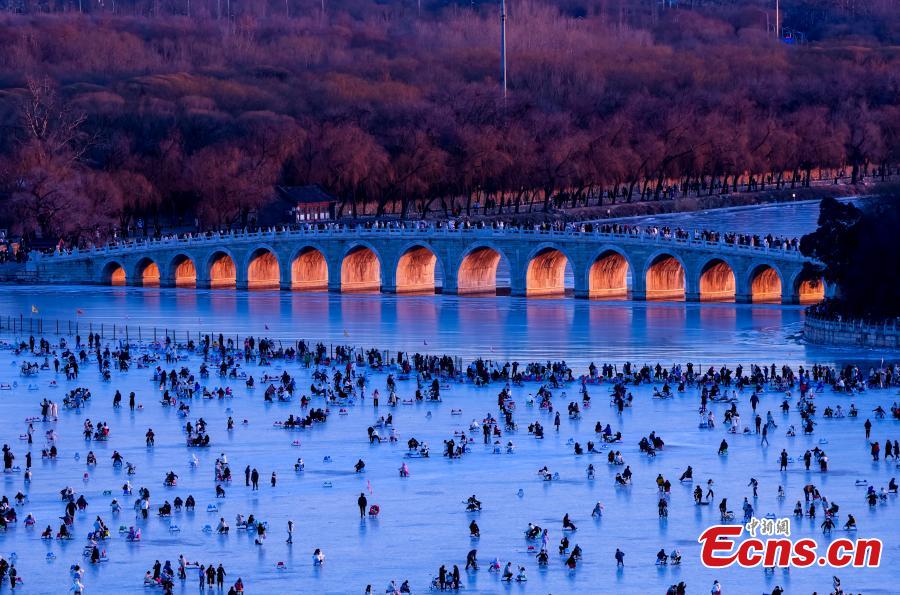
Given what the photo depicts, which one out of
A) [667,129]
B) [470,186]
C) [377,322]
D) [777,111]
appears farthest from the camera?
[777,111]

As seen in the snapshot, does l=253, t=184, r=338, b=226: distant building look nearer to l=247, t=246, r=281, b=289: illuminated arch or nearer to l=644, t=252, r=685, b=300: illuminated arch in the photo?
l=247, t=246, r=281, b=289: illuminated arch

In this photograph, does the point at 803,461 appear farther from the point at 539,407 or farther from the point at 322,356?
the point at 322,356

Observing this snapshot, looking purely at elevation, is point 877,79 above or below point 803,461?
above

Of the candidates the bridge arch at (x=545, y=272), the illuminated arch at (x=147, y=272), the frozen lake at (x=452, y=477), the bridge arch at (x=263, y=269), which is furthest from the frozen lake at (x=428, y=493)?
the illuminated arch at (x=147, y=272)

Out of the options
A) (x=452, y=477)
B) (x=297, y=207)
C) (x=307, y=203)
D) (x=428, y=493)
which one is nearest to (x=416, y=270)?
(x=297, y=207)

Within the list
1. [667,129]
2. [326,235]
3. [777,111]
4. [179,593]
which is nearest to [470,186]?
[667,129]

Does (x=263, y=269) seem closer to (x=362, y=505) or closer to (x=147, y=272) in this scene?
(x=147, y=272)
